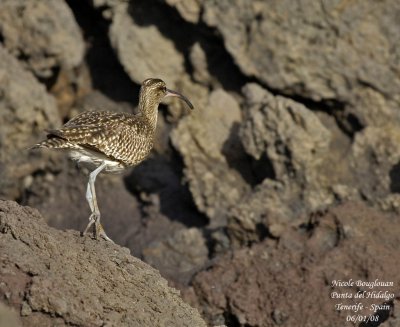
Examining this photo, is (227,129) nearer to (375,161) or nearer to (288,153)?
(288,153)

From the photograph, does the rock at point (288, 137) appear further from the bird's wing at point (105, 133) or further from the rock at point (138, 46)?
the bird's wing at point (105, 133)

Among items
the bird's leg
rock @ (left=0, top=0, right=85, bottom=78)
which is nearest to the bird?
the bird's leg

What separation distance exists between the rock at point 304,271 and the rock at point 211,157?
2.57 m

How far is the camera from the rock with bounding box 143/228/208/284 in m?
11.4

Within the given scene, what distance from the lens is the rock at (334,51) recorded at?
486 inches

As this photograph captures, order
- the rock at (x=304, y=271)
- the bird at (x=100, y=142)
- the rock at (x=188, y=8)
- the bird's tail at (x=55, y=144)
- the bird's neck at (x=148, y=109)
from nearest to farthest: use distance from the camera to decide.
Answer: the bird's tail at (x=55, y=144) < the bird at (x=100, y=142) < the rock at (x=304, y=271) < the bird's neck at (x=148, y=109) < the rock at (x=188, y=8)

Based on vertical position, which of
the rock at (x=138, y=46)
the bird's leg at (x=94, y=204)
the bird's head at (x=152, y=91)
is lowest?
the rock at (x=138, y=46)

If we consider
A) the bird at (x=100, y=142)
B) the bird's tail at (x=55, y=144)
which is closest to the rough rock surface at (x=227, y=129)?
the bird at (x=100, y=142)

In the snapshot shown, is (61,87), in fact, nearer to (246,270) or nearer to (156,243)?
(156,243)

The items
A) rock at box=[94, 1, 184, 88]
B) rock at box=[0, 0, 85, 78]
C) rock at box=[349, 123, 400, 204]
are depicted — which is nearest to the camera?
rock at box=[349, 123, 400, 204]

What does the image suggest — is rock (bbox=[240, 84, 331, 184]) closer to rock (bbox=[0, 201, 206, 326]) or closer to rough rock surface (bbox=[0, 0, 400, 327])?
rough rock surface (bbox=[0, 0, 400, 327])

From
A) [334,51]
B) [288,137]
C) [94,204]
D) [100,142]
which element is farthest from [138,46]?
[94,204]

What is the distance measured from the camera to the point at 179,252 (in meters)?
11.7

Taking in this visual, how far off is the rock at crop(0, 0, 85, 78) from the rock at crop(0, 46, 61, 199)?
207mm
